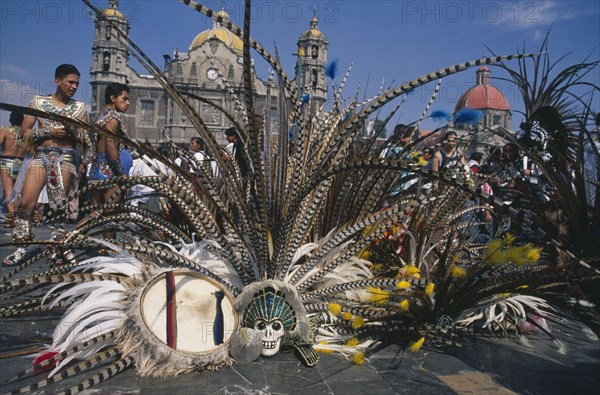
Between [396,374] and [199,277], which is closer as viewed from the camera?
[396,374]

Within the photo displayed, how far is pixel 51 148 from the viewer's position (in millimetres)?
4270

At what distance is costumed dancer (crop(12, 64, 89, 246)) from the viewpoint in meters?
4.15

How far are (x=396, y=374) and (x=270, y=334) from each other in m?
0.58

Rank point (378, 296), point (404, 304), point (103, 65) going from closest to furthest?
1. point (404, 304)
2. point (378, 296)
3. point (103, 65)

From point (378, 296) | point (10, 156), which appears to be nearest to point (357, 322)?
point (378, 296)

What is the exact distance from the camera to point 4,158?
7336mm

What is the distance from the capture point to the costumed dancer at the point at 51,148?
4.15 metres

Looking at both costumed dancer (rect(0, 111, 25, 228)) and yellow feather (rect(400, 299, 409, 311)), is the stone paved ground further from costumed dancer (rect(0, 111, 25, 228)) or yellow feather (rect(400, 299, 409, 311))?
costumed dancer (rect(0, 111, 25, 228))

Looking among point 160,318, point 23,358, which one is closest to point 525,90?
point 160,318

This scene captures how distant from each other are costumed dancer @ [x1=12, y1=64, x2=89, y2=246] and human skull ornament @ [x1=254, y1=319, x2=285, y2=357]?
2.79 metres

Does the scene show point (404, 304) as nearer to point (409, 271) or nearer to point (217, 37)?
point (409, 271)

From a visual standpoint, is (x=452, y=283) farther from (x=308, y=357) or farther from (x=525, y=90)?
(x=525, y=90)

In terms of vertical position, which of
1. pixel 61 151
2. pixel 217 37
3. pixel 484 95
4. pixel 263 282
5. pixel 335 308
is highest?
pixel 217 37

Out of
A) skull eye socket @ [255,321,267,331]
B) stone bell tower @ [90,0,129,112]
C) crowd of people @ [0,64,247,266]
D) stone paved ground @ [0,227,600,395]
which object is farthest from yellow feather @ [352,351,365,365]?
stone bell tower @ [90,0,129,112]
